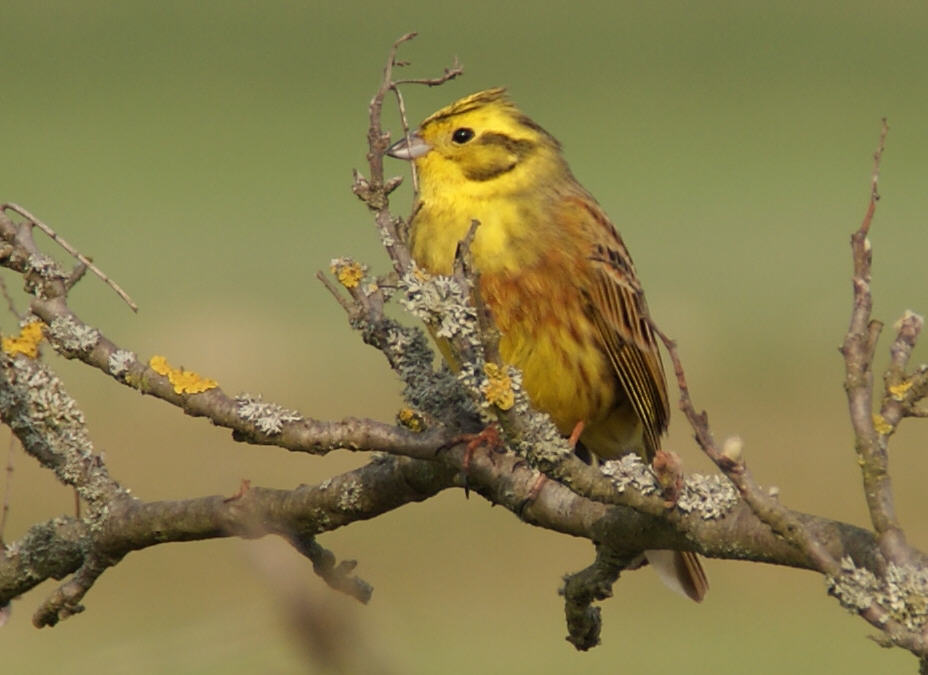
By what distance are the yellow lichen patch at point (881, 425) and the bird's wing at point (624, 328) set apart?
1453mm

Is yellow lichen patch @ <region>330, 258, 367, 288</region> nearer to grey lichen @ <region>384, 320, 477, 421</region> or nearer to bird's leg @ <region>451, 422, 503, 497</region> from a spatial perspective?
grey lichen @ <region>384, 320, 477, 421</region>

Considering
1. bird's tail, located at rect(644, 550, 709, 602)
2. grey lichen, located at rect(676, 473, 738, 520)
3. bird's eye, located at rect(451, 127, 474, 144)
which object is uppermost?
grey lichen, located at rect(676, 473, 738, 520)

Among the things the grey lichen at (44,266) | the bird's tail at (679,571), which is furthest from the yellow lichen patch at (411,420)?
the bird's tail at (679,571)

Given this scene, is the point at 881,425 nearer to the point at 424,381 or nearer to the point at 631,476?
the point at 631,476

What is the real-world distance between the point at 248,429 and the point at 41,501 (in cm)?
641

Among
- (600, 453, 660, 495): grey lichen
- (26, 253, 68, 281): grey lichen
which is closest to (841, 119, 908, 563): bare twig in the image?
(600, 453, 660, 495): grey lichen

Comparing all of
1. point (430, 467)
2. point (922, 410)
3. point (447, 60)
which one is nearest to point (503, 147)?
point (430, 467)

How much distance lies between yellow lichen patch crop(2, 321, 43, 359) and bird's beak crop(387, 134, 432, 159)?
0.90m

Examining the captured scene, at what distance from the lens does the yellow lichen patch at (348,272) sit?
236 centimetres

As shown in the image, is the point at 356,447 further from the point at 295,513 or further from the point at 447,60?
the point at 447,60

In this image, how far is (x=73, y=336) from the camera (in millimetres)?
2268

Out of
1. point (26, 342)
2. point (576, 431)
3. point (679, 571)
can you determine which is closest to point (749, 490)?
point (26, 342)

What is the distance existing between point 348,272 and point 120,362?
32 cm

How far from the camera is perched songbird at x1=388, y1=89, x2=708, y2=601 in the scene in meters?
3.08
